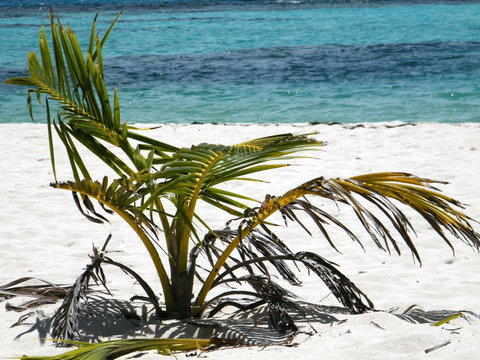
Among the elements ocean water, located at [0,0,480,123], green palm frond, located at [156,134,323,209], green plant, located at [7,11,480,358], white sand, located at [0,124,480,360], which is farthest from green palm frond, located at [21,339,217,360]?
ocean water, located at [0,0,480,123]

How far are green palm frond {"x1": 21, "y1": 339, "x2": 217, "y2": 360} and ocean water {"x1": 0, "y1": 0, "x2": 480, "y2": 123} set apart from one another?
9.15 meters

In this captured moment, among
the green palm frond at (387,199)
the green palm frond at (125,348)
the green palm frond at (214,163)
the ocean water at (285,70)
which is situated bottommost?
the green palm frond at (125,348)

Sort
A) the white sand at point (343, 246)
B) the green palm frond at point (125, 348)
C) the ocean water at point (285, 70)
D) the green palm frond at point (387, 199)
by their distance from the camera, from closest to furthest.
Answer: the green palm frond at point (125, 348)
the white sand at point (343, 246)
the green palm frond at point (387, 199)
the ocean water at point (285, 70)

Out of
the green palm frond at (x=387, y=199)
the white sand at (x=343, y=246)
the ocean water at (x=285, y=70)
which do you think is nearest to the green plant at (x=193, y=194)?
the green palm frond at (x=387, y=199)

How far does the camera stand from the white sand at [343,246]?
2.26 m

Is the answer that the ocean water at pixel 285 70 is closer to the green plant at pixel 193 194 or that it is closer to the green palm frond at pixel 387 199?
the green plant at pixel 193 194

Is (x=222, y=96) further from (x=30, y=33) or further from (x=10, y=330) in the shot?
(x=30, y=33)

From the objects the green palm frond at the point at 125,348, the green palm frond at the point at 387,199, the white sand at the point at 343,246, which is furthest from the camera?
the green palm frond at the point at 387,199

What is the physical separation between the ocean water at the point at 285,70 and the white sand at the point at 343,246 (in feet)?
11.5

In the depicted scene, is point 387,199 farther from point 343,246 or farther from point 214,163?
point 343,246

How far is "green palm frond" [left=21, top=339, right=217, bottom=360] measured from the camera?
6.20 ft

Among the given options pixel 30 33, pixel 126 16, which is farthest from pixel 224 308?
pixel 126 16

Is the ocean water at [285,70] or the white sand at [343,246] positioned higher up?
the ocean water at [285,70]

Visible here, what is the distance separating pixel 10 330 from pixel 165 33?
23.7 m
